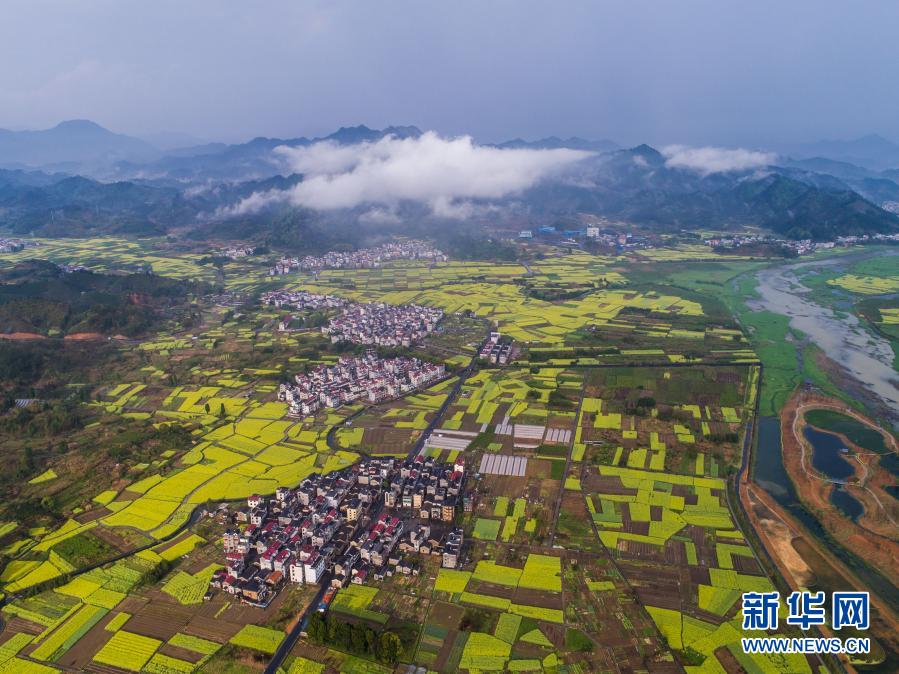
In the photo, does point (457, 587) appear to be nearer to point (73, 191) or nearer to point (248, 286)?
point (248, 286)

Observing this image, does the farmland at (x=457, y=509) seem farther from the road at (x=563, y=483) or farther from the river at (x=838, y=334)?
the river at (x=838, y=334)

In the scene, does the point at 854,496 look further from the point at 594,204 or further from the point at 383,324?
the point at 594,204

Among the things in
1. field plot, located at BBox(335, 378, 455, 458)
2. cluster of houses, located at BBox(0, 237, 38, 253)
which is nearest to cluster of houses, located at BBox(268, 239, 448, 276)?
cluster of houses, located at BBox(0, 237, 38, 253)

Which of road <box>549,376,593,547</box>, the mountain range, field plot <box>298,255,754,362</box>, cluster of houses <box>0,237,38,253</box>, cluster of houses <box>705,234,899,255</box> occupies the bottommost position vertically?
road <box>549,376,593,547</box>

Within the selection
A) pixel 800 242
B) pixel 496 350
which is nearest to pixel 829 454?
pixel 496 350

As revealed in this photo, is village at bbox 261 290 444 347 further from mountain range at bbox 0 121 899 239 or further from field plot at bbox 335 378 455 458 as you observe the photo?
mountain range at bbox 0 121 899 239

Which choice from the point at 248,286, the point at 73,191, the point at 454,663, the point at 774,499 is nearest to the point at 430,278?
the point at 248,286
